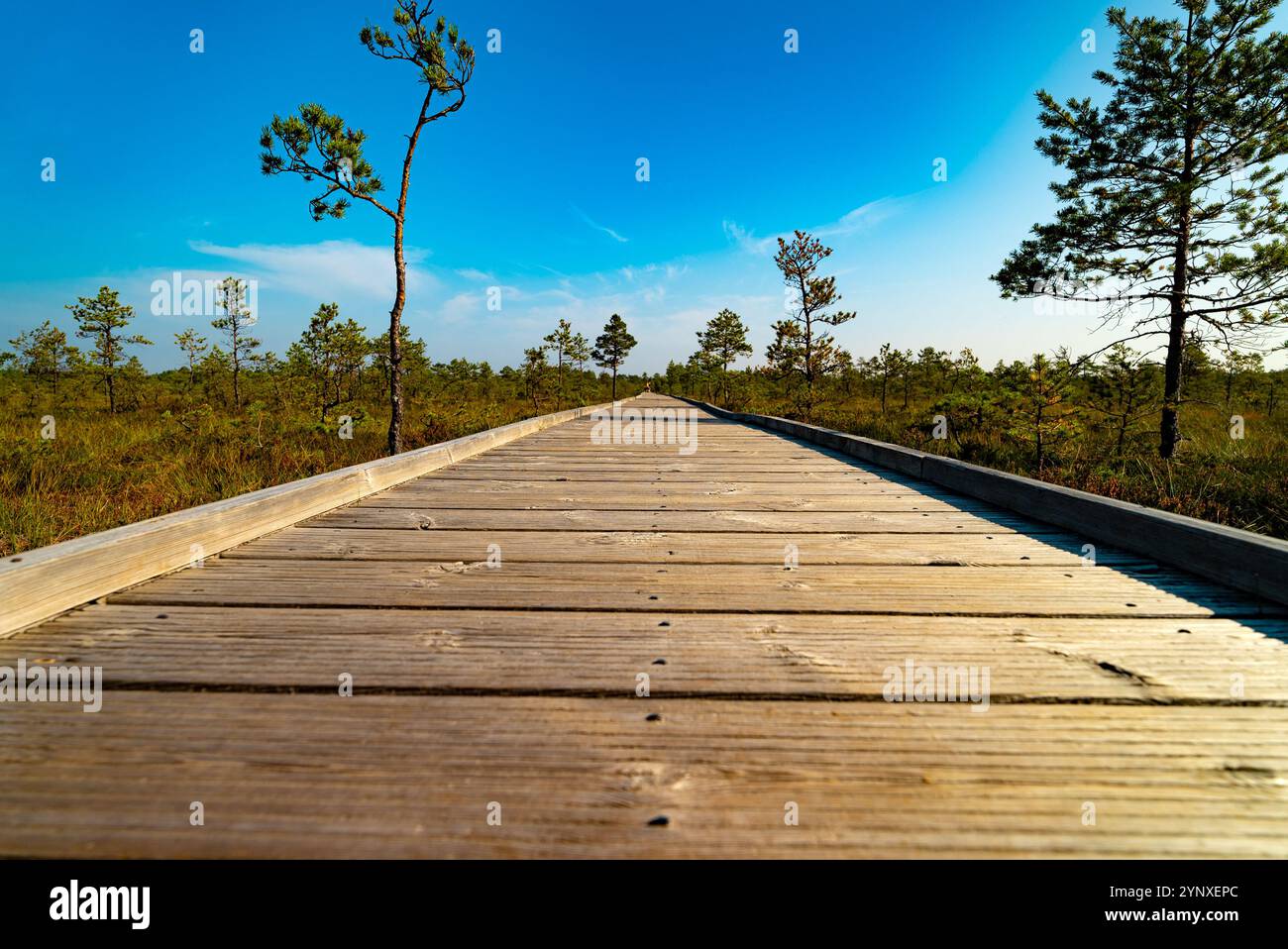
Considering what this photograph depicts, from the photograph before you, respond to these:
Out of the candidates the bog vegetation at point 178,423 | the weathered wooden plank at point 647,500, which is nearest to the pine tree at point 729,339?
the bog vegetation at point 178,423

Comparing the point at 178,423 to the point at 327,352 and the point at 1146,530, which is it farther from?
the point at 1146,530

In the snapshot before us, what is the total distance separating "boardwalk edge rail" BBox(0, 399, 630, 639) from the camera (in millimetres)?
1360

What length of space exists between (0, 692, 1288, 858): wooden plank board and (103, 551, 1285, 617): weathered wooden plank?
0.53 metres

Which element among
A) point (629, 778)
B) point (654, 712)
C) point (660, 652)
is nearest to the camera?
point (629, 778)

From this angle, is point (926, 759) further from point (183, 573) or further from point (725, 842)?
point (183, 573)

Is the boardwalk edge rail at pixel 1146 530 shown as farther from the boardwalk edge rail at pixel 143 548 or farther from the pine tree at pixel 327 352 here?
the pine tree at pixel 327 352

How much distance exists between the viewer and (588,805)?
0.80 metres

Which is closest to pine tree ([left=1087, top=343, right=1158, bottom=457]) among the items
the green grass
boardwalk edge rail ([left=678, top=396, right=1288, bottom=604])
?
boardwalk edge rail ([left=678, top=396, right=1288, bottom=604])

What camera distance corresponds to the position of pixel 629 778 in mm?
859

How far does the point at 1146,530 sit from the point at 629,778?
235cm

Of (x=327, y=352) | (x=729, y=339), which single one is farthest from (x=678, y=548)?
(x=729, y=339)
